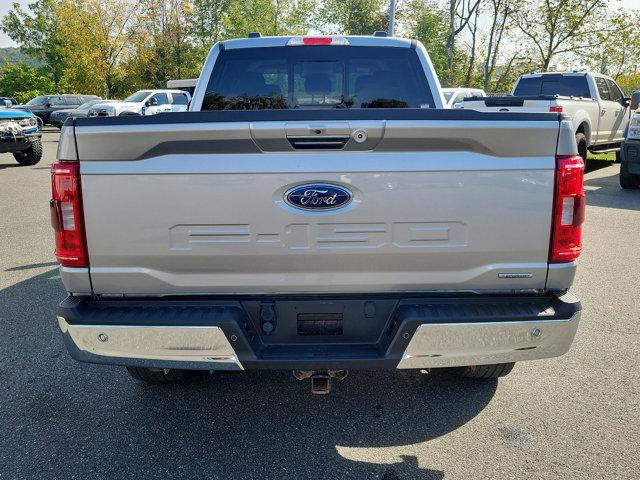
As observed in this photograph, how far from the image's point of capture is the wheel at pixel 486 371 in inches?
131

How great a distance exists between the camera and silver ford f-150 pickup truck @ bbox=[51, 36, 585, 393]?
241 centimetres

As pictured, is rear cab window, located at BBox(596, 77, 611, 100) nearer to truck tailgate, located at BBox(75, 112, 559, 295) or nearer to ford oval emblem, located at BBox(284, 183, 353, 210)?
truck tailgate, located at BBox(75, 112, 559, 295)

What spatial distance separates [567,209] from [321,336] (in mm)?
1260

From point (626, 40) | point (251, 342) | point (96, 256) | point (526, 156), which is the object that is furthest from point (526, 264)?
point (626, 40)

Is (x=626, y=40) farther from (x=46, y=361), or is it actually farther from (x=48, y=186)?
(x=46, y=361)

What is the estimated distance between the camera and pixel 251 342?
2484mm

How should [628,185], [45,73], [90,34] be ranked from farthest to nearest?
[45,73] → [90,34] → [628,185]

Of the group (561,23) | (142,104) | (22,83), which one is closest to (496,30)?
(561,23)

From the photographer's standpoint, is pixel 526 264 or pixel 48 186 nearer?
pixel 526 264

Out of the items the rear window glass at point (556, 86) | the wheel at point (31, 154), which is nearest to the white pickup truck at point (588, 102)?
the rear window glass at point (556, 86)

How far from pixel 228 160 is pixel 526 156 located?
1.31 m

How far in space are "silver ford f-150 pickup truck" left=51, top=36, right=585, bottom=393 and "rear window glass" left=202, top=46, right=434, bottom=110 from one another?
185 centimetres

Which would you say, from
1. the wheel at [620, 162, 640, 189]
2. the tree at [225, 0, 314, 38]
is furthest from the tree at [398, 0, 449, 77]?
the wheel at [620, 162, 640, 189]

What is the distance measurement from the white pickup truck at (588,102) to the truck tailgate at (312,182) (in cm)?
876
